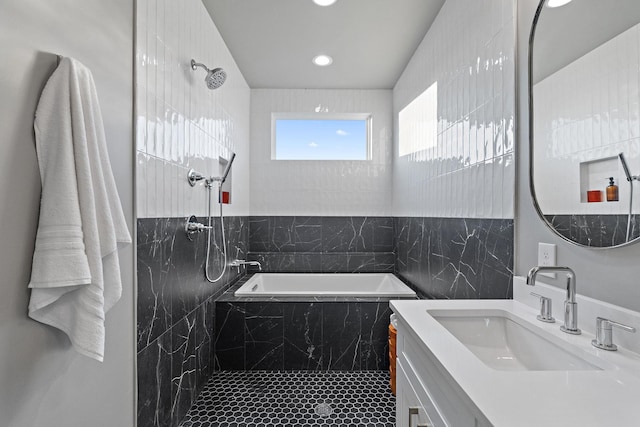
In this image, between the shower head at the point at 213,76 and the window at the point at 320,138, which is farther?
the window at the point at 320,138

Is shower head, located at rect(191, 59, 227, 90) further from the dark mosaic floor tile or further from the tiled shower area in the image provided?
the dark mosaic floor tile

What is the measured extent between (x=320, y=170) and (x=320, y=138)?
0.37m

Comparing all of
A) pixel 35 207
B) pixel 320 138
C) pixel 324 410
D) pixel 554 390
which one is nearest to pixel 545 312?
pixel 554 390

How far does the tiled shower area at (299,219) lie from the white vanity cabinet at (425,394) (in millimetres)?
623

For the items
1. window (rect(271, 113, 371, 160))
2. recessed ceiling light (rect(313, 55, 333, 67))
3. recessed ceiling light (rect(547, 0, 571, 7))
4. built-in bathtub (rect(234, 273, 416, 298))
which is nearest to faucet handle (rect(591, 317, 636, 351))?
recessed ceiling light (rect(547, 0, 571, 7))

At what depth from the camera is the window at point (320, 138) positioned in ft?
12.3

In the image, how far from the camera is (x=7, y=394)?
0.86 m

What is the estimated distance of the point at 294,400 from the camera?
6.97ft

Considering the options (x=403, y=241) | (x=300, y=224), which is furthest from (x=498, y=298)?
(x=300, y=224)

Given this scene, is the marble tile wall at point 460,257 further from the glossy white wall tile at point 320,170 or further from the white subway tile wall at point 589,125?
the glossy white wall tile at point 320,170

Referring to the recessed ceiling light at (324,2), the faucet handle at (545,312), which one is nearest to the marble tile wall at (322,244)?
the recessed ceiling light at (324,2)

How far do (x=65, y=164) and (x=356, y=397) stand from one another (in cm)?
205

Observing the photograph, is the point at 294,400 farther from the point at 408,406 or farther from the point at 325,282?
the point at 325,282

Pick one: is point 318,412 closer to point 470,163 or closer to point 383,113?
point 470,163
